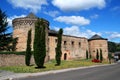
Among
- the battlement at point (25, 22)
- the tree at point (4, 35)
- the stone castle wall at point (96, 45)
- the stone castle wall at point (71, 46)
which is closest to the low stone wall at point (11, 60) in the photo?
the tree at point (4, 35)

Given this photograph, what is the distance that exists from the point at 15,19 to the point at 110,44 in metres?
101

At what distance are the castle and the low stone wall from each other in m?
6.72

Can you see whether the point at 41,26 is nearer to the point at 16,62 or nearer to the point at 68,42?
the point at 16,62

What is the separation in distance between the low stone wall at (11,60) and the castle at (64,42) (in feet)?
22.1

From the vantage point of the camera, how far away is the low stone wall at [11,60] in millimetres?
28453

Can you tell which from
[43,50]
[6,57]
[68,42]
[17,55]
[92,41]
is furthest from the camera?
[92,41]

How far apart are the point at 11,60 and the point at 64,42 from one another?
23297 millimetres

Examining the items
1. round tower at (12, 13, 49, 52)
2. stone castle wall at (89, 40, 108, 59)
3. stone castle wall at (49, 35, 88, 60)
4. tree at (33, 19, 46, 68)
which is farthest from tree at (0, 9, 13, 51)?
stone castle wall at (89, 40, 108, 59)

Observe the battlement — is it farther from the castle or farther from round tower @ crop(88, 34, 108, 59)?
round tower @ crop(88, 34, 108, 59)

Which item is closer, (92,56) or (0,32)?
(0,32)

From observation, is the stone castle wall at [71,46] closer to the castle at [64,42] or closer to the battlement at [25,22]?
the castle at [64,42]

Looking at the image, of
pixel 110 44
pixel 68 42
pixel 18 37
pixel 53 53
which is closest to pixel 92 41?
pixel 68 42

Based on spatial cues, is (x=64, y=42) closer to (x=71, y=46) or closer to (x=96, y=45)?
(x=71, y=46)

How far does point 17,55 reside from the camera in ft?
102
